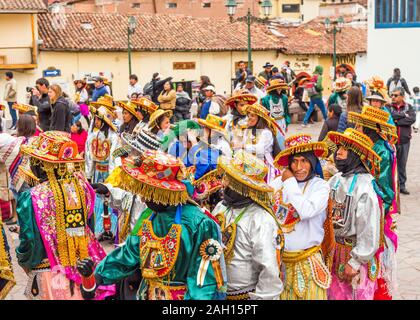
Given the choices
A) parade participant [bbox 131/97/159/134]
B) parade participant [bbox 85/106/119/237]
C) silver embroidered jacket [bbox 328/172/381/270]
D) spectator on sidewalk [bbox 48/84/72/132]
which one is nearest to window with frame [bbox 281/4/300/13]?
spectator on sidewalk [bbox 48/84/72/132]

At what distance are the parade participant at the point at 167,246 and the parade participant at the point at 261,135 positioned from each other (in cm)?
439

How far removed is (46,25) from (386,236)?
29.5 metres

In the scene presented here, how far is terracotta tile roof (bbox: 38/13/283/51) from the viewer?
3362cm

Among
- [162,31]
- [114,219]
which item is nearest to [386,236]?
[114,219]

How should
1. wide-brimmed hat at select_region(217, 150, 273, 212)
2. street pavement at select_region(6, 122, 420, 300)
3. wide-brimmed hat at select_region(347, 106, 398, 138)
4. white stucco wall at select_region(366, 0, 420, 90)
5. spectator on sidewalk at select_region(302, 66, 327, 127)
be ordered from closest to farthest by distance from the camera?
wide-brimmed hat at select_region(217, 150, 273, 212)
wide-brimmed hat at select_region(347, 106, 398, 138)
street pavement at select_region(6, 122, 420, 300)
spectator on sidewalk at select_region(302, 66, 327, 127)
white stucco wall at select_region(366, 0, 420, 90)

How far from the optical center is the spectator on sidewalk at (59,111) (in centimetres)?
1163

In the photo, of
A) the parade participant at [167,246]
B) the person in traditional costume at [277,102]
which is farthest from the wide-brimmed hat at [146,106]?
the parade participant at [167,246]

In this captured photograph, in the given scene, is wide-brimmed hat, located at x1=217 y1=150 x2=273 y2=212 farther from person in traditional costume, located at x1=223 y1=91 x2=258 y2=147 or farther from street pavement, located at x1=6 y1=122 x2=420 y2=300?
person in traditional costume, located at x1=223 y1=91 x2=258 y2=147

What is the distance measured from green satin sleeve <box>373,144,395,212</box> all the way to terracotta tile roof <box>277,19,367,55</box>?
113 feet

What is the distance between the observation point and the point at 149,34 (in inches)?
1437

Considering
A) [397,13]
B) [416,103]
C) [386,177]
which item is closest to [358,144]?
[386,177]

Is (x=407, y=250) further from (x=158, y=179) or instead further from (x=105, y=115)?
(x=158, y=179)

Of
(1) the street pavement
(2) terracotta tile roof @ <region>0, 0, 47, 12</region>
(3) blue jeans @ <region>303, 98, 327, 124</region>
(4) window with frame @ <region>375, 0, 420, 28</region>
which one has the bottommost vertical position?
(1) the street pavement

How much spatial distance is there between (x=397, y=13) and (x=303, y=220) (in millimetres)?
26652
